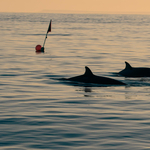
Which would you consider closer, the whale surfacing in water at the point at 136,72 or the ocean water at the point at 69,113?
the ocean water at the point at 69,113

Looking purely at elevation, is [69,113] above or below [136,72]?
below

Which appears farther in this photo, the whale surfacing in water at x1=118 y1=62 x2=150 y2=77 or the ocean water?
the whale surfacing in water at x1=118 y1=62 x2=150 y2=77

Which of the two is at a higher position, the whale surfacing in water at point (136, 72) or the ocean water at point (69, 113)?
the whale surfacing in water at point (136, 72)

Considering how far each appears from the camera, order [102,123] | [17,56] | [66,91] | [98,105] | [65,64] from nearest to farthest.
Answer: [102,123] < [98,105] < [66,91] < [65,64] < [17,56]

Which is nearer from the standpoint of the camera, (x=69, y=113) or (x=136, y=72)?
(x=69, y=113)

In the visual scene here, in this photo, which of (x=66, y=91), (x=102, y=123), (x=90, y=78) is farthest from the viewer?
(x=90, y=78)

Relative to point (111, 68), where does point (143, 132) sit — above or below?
below

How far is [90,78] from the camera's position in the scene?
21.3 m

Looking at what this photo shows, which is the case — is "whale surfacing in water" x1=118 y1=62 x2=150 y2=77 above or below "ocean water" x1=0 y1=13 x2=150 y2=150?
above

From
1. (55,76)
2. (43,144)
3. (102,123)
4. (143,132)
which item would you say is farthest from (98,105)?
(55,76)

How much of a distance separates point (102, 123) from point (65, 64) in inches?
671

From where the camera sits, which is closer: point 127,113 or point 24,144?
point 24,144

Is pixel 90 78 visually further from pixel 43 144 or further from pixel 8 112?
pixel 43 144

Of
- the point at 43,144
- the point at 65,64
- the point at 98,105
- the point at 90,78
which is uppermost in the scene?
the point at 65,64
